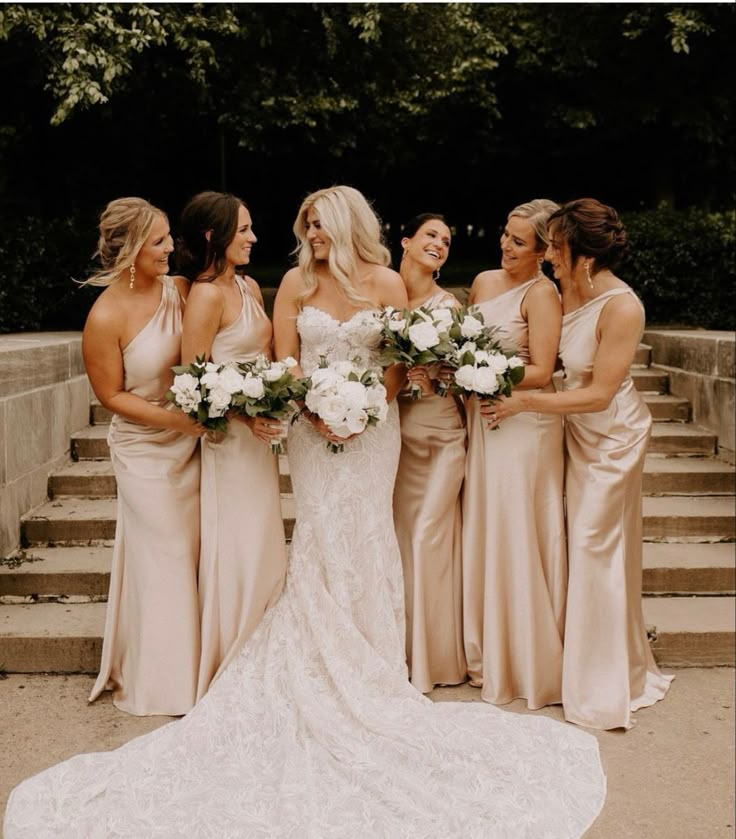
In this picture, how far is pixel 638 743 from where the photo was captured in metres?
4.24

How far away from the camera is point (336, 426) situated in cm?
404

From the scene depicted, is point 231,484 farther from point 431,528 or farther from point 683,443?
point 683,443

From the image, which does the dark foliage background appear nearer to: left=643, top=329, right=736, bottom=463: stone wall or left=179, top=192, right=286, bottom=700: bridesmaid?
left=643, top=329, right=736, bottom=463: stone wall

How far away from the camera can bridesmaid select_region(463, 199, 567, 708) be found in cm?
461

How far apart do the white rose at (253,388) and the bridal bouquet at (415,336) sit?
648mm

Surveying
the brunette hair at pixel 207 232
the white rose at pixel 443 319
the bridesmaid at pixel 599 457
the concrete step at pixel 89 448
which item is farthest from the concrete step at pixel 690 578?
the concrete step at pixel 89 448

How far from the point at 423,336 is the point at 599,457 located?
120 centimetres

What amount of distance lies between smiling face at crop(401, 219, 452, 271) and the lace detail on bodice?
0.53 meters

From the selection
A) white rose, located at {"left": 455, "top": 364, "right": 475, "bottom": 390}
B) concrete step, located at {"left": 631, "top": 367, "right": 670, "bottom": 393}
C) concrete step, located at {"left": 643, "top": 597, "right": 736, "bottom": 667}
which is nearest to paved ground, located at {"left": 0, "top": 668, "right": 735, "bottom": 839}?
concrete step, located at {"left": 643, "top": 597, "right": 736, "bottom": 667}

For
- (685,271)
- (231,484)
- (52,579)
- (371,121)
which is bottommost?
(52,579)

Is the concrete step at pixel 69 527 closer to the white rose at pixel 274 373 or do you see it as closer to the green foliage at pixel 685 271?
the white rose at pixel 274 373

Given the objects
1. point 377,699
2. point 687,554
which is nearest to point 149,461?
point 377,699

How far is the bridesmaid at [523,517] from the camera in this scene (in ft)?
15.1

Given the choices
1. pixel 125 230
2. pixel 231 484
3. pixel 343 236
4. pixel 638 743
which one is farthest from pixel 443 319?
pixel 638 743
